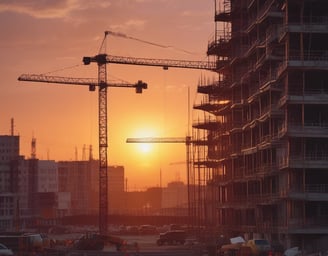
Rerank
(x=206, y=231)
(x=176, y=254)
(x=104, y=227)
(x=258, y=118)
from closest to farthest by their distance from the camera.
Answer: (x=176, y=254), (x=258, y=118), (x=206, y=231), (x=104, y=227)

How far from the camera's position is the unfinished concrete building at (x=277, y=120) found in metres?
77.8

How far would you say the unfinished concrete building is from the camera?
7775 centimetres

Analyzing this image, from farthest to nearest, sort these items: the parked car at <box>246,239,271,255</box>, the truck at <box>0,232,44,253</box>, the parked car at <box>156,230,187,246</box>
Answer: the parked car at <box>156,230,187,246</box> < the truck at <box>0,232,44,253</box> < the parked car at <box>246,239,271,255</box>

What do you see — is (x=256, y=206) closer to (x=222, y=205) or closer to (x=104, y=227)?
(x=222, y=205)

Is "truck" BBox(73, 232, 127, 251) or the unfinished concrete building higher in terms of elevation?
the unfinished concrete building

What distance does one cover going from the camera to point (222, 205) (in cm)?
10900

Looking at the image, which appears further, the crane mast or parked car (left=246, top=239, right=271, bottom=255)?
the crane mast

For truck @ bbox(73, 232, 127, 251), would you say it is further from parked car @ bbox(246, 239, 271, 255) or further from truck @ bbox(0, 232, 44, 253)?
parked car @ bbox(246, 239, 271, 255)

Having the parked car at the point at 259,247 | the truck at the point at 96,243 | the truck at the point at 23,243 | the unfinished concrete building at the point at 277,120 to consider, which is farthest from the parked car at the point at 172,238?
the parked car at the point at 259,247

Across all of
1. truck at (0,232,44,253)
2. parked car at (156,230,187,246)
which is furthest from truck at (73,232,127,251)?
parked car at (156,230,187,246)

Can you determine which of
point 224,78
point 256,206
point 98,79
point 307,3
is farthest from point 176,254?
point 98,79

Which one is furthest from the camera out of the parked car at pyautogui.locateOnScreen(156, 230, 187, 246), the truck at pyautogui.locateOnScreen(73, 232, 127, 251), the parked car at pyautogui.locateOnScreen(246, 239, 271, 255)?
the parked car at pyautogui.locateOnScreen(156, 230, 187, 246)

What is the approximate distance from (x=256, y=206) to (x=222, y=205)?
1775cm

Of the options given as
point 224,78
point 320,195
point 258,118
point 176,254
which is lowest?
point 176,254
